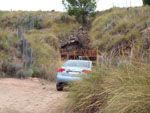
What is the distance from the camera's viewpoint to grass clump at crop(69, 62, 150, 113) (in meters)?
4.86

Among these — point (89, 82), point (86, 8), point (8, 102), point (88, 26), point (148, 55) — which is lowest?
point (8, 102)

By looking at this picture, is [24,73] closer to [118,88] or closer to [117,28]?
[118,88]

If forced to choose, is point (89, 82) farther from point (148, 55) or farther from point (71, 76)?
point (71, 76)

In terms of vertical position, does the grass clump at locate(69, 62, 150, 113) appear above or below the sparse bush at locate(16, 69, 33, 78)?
Result: above

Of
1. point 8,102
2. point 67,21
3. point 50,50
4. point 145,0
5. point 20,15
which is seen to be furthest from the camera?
point 20,15

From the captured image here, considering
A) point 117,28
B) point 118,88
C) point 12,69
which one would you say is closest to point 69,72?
point 12,69

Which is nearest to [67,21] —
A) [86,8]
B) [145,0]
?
[86,8]

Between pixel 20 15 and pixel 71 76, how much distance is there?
1308 inches

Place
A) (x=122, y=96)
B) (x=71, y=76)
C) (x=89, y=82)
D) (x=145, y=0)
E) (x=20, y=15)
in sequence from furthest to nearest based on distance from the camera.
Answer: (x=20, y=15)
(x=145, y=0)
(x=71, y=76)
(x=89, y=82)
(x=122, y=96)

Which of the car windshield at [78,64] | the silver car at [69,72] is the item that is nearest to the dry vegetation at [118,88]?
the silver car at [69,72]

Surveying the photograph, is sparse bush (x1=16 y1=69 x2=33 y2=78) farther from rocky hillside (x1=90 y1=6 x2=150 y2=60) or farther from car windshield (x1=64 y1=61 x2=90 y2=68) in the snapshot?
rocky hillside (x1=90 y1=6 x2=150 y2=60)

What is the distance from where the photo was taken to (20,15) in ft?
145

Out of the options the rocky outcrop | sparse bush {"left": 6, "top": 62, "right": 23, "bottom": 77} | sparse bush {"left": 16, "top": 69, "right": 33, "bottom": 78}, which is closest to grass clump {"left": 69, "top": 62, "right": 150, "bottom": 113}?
sparse bush {"left": 16, "top": 69, "right": 33, "bottom": 78}

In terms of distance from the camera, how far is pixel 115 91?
5562 mm
